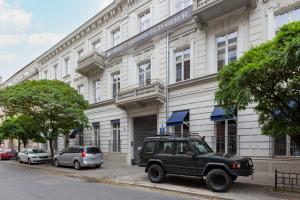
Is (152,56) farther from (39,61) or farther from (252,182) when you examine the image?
(39,61)

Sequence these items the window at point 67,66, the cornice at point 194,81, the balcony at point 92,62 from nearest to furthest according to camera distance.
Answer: the cornice at point 194,81, the balcony at point 92,62, the window at point 67,66

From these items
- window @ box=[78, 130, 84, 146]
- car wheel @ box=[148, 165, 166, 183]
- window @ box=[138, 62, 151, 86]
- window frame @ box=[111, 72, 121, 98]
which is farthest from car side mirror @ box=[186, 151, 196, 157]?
window @ box=[78, 130, 84, 146]

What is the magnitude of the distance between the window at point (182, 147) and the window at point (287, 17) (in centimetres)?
773

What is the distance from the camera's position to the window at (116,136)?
2312cm

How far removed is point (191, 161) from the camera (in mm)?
11250

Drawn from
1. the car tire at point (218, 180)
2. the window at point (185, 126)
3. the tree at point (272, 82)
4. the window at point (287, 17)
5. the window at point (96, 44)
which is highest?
the window at point (96, 44)

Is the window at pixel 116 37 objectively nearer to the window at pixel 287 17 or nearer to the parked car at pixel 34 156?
the parked car at pixel 34 156

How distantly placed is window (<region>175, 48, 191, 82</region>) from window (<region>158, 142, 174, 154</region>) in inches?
277

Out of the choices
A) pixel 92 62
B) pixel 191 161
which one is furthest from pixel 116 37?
pixel 191 161

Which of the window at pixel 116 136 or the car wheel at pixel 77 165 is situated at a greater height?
the window at pixel 116 136

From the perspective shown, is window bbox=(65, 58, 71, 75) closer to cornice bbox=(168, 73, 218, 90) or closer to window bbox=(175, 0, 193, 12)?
window bbox=(175, 0, 193, 12)

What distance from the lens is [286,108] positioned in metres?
9.63


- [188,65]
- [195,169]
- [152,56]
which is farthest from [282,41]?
[152,56]

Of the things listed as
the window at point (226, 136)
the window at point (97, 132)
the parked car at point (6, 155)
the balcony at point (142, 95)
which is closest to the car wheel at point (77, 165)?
the balcony at point (142, 95)
